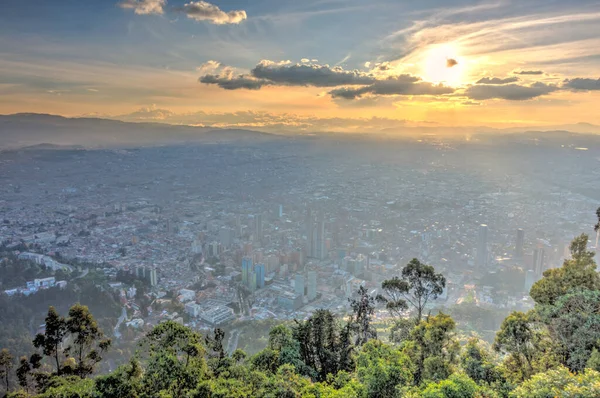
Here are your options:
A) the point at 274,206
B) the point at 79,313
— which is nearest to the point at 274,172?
the point at 274,206

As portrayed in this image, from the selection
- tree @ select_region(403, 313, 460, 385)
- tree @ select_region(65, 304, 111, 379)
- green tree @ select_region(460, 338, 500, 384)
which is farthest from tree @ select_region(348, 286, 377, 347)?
tree @ select_region(65, 304, 111, 379)

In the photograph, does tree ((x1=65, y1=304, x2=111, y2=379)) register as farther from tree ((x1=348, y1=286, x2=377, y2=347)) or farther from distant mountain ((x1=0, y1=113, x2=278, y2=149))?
distant mountain ((x1=0, y1=113, x2=278, y2=149))

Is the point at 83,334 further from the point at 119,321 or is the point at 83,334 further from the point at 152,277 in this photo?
the point at 152,277

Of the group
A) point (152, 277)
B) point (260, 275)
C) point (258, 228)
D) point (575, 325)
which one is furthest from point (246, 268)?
point (575, 325)

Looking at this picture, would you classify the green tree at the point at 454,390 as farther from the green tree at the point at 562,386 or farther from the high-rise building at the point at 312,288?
the high-rise building at the point at 312,288

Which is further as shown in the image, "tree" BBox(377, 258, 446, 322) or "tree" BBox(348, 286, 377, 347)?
"tree" BBox(377, 258, 446, 322)

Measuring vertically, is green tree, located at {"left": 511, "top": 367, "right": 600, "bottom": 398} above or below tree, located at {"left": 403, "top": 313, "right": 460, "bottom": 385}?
above
